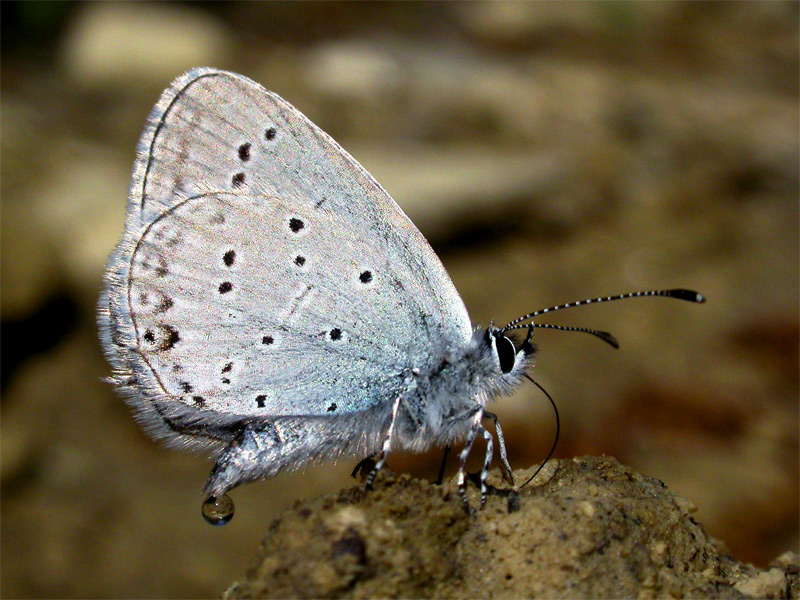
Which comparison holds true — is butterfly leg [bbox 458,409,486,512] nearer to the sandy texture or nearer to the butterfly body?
the sandy texture

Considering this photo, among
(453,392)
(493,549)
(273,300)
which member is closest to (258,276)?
(273,300)

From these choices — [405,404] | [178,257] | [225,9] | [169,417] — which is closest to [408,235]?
[405,404]

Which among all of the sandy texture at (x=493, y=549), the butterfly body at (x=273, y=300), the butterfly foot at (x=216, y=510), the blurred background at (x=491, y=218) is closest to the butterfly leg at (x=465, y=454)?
the sandy texture at (x=493, y=549)

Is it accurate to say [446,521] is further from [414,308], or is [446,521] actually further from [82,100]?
[82,100]

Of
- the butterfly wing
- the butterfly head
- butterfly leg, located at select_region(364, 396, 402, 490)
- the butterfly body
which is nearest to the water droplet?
the butterfly body

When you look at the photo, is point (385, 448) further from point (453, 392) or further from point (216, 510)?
point (216, 510)

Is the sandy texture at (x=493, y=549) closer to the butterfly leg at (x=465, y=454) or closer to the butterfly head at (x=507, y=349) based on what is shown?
the butterfly leg at (x=465, y=454)
